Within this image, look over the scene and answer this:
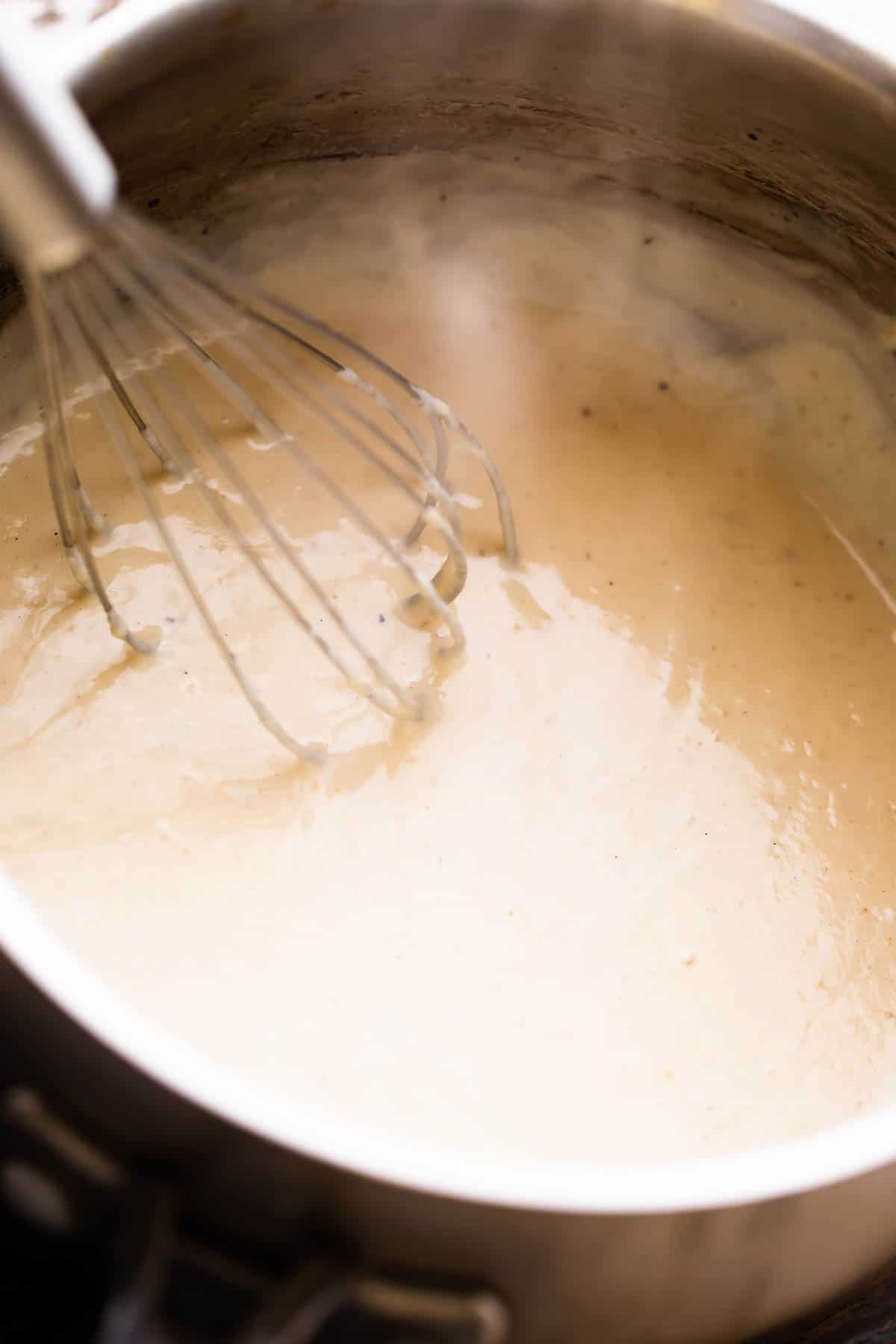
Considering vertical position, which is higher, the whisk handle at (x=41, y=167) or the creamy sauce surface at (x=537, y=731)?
the whisk handle at (x=41, y=167)

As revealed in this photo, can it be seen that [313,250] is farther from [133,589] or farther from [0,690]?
[0,690]

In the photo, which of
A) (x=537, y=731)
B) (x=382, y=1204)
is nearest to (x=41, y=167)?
(x=382, y=1204)

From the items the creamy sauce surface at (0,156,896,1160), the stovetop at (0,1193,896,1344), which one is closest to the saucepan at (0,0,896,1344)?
the stovetop at (0,1193,896,1344)

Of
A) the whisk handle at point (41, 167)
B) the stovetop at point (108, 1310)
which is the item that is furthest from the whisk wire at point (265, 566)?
the stovetop at point (108, 1310)

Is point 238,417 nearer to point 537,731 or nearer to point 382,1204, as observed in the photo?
point 537,731

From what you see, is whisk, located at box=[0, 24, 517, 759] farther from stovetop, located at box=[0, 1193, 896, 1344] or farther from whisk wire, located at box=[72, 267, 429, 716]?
stovetop, located at box=[0, 1193, 896, 1344]

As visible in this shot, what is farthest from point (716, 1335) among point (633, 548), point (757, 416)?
point (757, 416)

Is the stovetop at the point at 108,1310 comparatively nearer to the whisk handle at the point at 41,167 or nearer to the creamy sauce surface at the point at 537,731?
the creamy sauce surface at the point at 537,731
